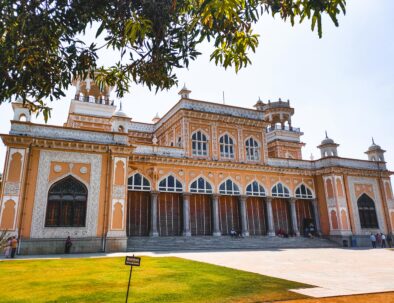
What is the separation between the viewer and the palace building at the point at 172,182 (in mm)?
18156

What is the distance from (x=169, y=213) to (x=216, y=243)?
4.32m

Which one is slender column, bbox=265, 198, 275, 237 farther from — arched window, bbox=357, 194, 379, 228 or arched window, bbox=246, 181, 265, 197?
arched window, bbox=357, 194, 379, 228

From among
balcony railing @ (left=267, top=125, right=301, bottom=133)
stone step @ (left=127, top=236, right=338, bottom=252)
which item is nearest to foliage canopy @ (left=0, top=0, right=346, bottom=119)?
stone step @ (left=127, top=236, right=338, bottom=252)

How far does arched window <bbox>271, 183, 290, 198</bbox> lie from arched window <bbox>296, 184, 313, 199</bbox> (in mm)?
1192

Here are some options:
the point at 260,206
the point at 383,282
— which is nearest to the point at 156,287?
the point at 383,282

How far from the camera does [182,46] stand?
572cm

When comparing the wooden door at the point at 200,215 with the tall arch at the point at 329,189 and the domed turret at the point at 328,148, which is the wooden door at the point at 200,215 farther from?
the domed turret at the point at 328,148

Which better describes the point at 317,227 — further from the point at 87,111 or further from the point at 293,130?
the point at 87,111

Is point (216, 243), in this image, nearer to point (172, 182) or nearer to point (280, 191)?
point (172, 182)

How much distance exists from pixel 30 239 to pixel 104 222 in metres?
3.99

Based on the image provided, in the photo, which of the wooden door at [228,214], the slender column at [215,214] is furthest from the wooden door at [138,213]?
the wooden door at [228,214]

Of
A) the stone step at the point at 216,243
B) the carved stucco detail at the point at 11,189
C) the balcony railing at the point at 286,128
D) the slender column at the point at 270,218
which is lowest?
the stone step at the point at 216,243

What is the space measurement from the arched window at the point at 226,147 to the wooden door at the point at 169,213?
225 inches

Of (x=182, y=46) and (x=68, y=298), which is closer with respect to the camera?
(x=182, y=46)
